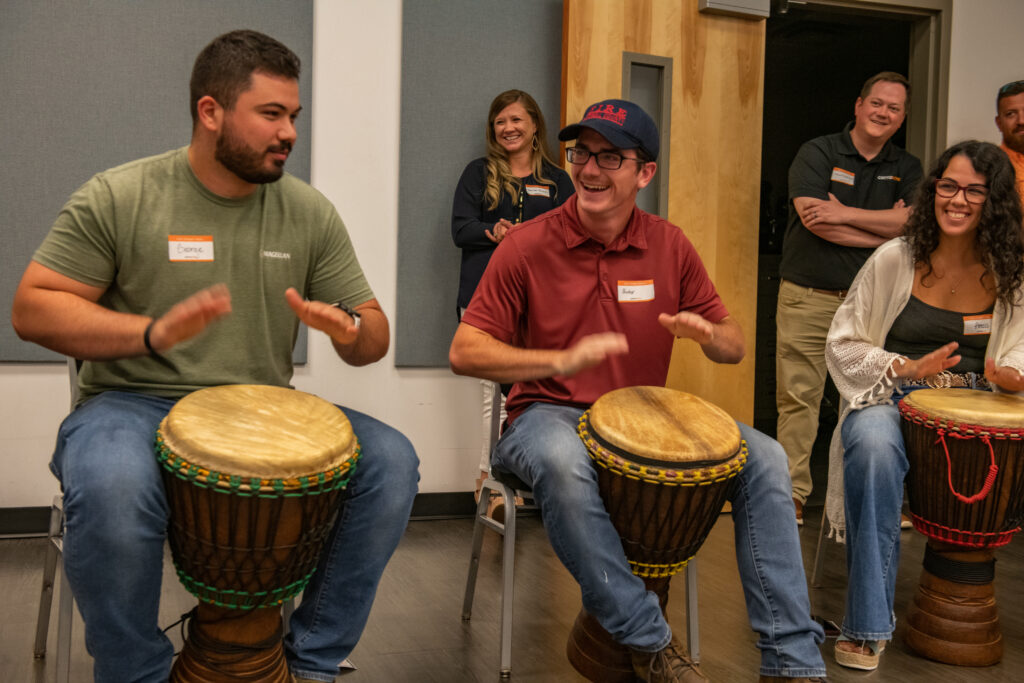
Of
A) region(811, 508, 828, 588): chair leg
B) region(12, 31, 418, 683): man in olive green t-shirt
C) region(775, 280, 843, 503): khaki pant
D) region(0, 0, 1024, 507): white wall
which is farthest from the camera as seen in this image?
region(775, 280, 843, 503): khaki pant

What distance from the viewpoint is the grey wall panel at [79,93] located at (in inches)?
129

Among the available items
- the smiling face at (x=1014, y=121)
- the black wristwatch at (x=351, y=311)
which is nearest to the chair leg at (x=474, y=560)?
the black wristwatch at (x=351, y=311)

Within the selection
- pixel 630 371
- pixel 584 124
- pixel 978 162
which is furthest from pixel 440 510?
pixel 978 162

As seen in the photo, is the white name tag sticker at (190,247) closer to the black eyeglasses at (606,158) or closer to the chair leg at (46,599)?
the chair leg at (46,599)

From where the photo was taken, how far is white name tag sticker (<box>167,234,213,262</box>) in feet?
6.34

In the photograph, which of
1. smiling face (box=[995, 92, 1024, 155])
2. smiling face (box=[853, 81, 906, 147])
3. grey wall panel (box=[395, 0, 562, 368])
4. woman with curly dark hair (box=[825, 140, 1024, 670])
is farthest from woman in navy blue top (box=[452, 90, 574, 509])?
smiling face (box=[995, 92, 1024, 155])

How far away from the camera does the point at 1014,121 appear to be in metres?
3.78

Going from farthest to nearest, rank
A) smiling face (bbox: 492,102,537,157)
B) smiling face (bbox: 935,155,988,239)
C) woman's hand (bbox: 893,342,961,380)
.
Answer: smiling face (bbox: 492,102,537,157) → smiling face (bbox: 935,155,988,239) → woman's hand (bbox: 893,342,961,380)

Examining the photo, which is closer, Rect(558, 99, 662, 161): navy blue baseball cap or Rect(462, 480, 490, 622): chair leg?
Rect(558, 99, 662, 161): navy blue baseball cap

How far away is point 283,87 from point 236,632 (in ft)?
3.53

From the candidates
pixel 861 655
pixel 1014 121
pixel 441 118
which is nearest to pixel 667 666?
pixel 861 655

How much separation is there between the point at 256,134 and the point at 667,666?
4.52ft

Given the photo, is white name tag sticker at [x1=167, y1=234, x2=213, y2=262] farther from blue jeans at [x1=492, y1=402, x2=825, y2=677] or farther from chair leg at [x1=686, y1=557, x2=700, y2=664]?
chair leg at [x1=686, y1=557, x2=700, y2=664]

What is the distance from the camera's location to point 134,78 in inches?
134
